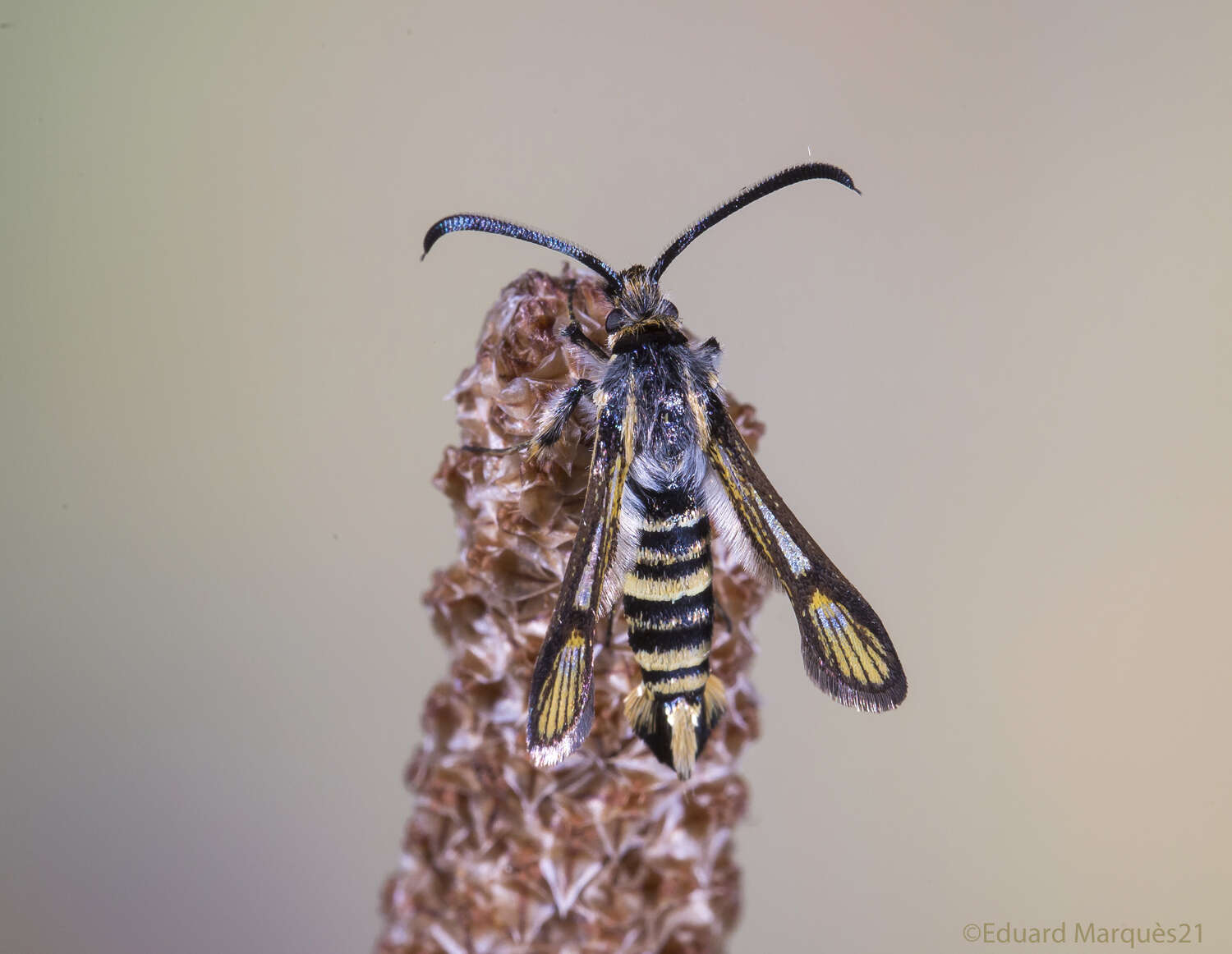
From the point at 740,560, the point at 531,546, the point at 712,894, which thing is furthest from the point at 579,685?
the point at 712,894

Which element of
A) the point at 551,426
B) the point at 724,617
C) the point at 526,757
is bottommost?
the point at 526,757

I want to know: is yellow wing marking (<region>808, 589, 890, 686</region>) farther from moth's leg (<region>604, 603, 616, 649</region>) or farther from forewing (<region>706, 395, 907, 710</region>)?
moth's leg (<region>604, 603, 616, 649</region>)

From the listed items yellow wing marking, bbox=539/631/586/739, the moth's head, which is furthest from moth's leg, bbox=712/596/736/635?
the moth's head

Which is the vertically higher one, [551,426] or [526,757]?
[551,426]

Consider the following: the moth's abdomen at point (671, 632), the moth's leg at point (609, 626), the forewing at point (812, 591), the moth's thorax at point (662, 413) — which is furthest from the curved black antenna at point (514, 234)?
the moth's leg at point (609, 626)

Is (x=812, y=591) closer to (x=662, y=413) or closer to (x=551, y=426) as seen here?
(x=662, y=413)

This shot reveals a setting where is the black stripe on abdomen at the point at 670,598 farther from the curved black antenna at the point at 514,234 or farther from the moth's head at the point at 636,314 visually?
the curved black antenna at the point at 514,234

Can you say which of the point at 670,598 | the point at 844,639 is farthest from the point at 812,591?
the point at 670,598
